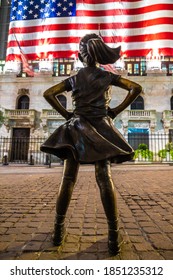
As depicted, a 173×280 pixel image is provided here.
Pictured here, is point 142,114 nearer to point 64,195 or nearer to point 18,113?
point 18,113

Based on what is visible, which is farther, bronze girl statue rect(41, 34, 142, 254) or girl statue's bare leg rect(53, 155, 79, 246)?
girl statue's bare leg rect(53, 155, 79, 246)

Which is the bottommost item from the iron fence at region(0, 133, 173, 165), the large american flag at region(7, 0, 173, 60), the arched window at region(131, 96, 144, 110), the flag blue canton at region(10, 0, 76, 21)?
the iron fence at region(0, 133, 173, 165)

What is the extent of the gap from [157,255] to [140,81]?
72.7ft

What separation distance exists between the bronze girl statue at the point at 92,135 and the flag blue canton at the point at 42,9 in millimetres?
13908

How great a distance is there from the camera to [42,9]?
46.4 feet

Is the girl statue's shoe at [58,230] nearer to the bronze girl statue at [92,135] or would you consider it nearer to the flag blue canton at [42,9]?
the bronze girl statue at [92,135]

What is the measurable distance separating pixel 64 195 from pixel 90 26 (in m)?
13.8

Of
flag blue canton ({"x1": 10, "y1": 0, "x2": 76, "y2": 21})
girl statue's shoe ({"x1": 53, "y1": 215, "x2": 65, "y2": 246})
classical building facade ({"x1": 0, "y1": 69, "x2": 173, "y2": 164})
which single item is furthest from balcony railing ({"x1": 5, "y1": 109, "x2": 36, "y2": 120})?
girl statue's shoe ({"x1": 53, "y1": 215, "x2": 65, "y2": 246})

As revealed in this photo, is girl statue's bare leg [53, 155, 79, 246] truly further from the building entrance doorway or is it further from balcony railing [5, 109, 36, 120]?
balcony railing [5, 109, 36, 120]

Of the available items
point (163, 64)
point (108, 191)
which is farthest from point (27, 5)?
point (108, 191)

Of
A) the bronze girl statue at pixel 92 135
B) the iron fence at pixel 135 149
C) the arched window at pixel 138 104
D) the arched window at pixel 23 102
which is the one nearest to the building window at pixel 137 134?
the iron fence at pixel 135 149

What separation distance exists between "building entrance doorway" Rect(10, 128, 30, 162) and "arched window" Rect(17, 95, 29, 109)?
276 cm

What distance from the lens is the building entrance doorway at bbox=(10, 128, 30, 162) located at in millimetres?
20781
